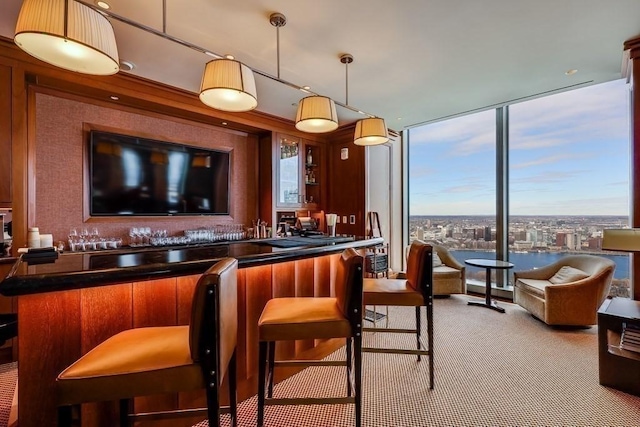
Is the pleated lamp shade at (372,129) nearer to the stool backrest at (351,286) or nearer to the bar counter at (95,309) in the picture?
the bar counter at (95,309)

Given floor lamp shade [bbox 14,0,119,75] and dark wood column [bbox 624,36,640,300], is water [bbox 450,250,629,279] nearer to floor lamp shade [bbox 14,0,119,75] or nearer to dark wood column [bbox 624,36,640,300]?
dark wood column [bbox 624,36,640,300]

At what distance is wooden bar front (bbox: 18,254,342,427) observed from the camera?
1.24 metres

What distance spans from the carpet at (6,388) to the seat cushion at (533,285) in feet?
15.6

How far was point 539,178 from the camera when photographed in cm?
420

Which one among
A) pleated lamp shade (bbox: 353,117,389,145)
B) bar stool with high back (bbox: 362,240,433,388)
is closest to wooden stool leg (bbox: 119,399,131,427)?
bar stool with high back (bbox: 362,240,433,388)

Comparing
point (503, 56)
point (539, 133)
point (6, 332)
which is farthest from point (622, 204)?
point (6, 332)

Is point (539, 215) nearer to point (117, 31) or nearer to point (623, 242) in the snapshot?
point (623, 242)

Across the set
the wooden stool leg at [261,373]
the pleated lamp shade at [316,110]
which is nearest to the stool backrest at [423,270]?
the wooden stool leg at [261,373]

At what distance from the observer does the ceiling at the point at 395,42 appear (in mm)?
2223

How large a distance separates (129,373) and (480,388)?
7.49 ft

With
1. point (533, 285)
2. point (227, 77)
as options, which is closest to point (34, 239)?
point (227, 77)

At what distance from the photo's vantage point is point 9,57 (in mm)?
2553

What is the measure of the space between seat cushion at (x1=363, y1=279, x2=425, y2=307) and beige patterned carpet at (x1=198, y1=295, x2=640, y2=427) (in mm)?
634

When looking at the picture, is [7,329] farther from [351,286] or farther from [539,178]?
[539,178]
